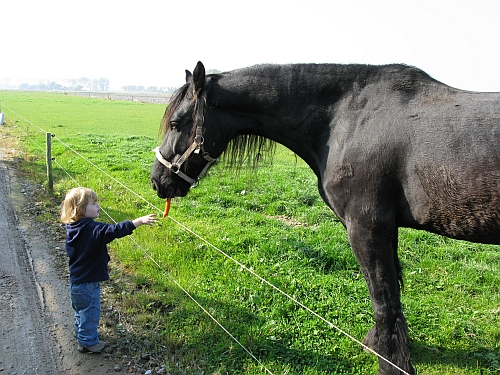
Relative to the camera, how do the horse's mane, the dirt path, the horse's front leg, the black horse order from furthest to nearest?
the horse's mane, the dirt path, the horse's front leg, the black horse

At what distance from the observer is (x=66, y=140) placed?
1593 centimetres

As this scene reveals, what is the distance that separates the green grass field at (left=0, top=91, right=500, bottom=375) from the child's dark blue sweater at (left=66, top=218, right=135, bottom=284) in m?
0.77

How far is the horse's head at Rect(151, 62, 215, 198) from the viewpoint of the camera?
3.51 m

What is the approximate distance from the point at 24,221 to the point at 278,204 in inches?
171

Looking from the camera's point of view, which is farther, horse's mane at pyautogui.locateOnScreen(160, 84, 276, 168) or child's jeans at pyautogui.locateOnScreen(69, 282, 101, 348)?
horse's mane at pyautogui.locateOnScreen(160, 84, 276, 168)

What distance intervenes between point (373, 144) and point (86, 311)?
2.77m

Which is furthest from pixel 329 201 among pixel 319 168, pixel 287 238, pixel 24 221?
pixel 24 221

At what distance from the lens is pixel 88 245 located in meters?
3.41

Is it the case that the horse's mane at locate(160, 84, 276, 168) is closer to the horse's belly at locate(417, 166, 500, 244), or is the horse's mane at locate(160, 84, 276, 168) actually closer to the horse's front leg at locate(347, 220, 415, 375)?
the horse's front leg at locate(347, 220, 415, 375)

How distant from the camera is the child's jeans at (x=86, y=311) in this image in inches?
136

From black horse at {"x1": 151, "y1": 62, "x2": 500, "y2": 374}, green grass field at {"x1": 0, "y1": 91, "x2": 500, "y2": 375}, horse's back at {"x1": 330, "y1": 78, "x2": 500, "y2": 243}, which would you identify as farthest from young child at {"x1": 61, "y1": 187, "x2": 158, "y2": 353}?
horse's back at {"x1": 330, "y1": 78, "x2": 500, "y2": 243}

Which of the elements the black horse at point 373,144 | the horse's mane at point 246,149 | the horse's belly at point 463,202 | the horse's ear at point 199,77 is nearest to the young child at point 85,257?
the black horse at point 373,144

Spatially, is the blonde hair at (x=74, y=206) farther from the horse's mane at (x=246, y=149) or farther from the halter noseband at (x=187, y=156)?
the horse's mane at (x=246, y=149)

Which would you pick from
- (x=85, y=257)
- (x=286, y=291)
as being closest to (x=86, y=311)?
(x=85, y=257)
